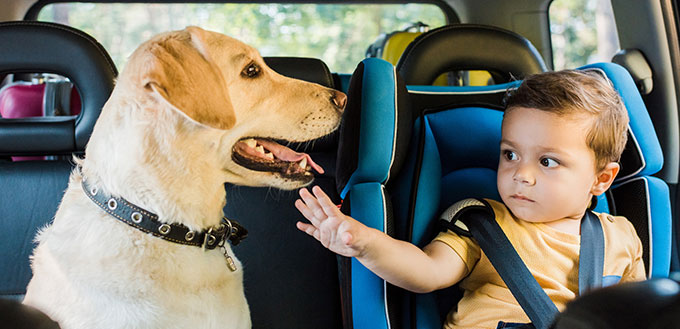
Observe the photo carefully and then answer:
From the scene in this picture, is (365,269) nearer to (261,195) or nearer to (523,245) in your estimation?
(523,245)

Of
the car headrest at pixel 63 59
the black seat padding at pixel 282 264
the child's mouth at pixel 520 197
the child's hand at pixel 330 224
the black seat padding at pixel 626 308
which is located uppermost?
the car headrest at pixel 63 59

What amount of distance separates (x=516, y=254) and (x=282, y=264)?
3.62 ft

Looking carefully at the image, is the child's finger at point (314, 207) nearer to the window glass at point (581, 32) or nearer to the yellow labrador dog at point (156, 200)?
the yellow labrador dog at point (156, 200)

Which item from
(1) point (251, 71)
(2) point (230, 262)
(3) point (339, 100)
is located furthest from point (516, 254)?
(1) point (251, 71)

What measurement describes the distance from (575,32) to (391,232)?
121 inches

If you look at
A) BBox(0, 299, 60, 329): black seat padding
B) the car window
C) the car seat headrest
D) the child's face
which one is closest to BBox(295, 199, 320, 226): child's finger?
the car seat headrest

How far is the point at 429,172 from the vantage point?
1.77m

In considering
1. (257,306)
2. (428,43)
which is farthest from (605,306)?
(257,306)

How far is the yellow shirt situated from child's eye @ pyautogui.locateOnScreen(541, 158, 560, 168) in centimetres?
20

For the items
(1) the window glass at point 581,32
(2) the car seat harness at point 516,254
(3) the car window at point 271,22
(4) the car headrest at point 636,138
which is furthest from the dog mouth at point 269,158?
(1) the window glass at point 581,32

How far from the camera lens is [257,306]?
7.82ft

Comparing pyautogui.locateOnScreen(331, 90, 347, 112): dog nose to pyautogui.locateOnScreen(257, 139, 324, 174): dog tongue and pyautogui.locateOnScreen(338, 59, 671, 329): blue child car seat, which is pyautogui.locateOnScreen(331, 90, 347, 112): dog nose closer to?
pyautogui.locateOnScreen(338, 59, 671, 329): blue child car seat

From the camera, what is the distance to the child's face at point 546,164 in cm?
161

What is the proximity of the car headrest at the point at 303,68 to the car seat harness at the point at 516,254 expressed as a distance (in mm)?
755
